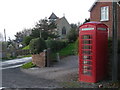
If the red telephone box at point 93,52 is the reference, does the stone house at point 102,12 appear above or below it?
above

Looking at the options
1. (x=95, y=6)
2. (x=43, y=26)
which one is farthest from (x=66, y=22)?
(x=95, y=6)

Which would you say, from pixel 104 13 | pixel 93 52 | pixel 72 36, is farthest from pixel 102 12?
pixel 93 52

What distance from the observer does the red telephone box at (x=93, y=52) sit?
7.54 metres

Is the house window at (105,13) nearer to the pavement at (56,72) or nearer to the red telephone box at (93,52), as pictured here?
the pavement at (56,72)

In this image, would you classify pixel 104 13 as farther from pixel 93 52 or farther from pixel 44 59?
pixel 93 52

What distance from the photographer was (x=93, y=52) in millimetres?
7551

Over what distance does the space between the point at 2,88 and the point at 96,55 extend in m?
3.84

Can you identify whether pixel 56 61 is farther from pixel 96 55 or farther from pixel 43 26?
pixel 43 26

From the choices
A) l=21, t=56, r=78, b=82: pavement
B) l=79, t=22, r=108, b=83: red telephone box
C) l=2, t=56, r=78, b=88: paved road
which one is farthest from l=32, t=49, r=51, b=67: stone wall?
l=79, t=22, r=108, b=83: red telephone box

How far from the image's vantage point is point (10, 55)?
23.1 m

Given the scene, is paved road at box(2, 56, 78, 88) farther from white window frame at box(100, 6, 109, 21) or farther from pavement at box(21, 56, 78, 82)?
white window frame at box(100, 6, 109, 21)

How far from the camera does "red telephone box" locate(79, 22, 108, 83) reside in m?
7.54

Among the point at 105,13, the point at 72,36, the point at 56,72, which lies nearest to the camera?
the point at 56,72

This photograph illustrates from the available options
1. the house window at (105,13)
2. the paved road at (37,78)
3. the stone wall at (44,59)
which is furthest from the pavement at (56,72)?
the house window at (105,13)
